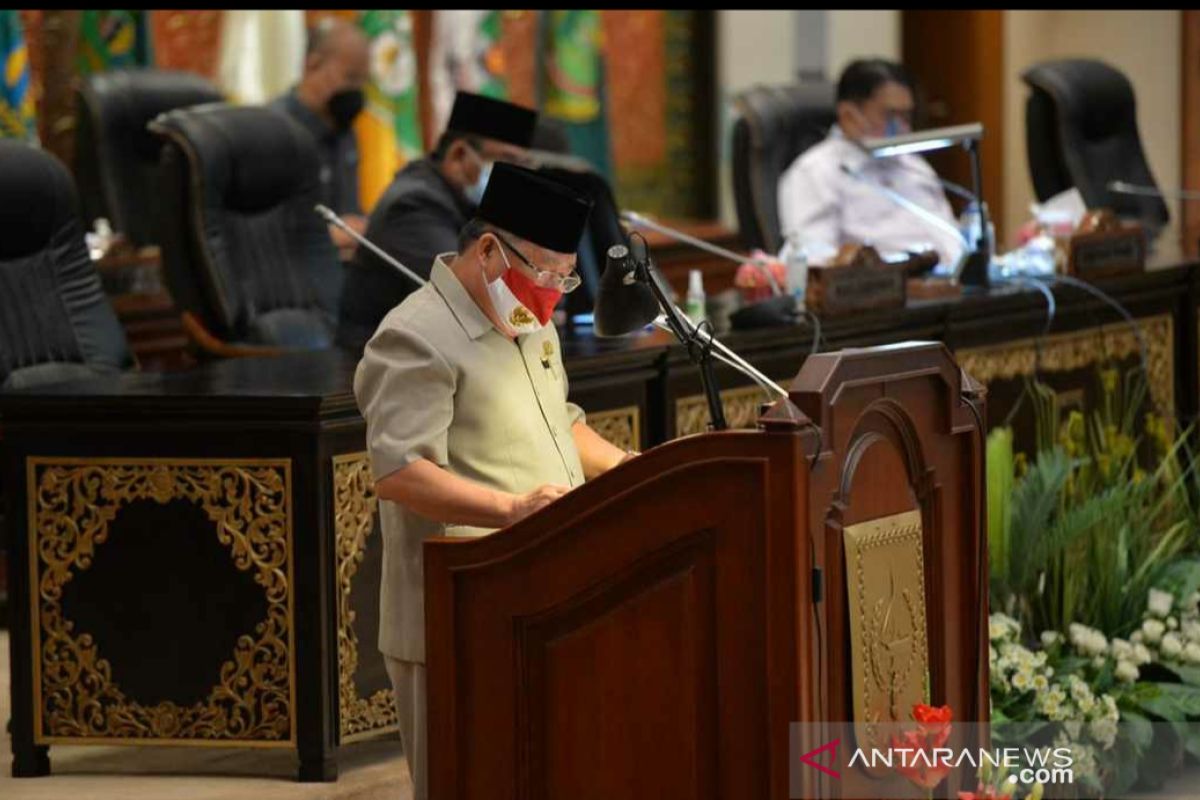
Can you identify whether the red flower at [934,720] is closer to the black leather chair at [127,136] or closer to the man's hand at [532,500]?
the man's hand at [532,500]

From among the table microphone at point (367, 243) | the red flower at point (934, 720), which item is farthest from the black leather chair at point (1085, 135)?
the red flower at point (934, 720)

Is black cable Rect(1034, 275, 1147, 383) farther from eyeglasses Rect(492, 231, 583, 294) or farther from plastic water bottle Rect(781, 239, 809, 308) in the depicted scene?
eyeglasses Rect(492, 231, 583, 294)

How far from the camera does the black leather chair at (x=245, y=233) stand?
20.6ft

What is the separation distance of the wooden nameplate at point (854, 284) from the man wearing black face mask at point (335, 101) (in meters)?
2.15

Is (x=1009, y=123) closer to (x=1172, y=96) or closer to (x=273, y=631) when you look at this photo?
(x=1172, y=96)

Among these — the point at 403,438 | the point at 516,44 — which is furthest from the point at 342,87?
the point at 403,438

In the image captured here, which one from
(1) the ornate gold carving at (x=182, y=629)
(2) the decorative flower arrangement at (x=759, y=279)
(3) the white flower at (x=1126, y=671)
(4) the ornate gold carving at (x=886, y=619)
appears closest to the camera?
(4) the ornate gold carving at (x=886, y=619)

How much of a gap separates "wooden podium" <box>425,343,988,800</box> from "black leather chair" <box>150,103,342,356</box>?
323 cm

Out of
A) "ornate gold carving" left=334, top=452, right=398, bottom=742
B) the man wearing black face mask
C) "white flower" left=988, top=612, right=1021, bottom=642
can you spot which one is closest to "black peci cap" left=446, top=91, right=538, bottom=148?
"ornate gold carving" left=334, top=452, right=398, bottom=742

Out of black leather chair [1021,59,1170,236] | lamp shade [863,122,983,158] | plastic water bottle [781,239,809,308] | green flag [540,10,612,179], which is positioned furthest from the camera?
→ green flag [540,10,612,179]

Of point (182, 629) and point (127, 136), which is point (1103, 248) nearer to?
point (127, 136)

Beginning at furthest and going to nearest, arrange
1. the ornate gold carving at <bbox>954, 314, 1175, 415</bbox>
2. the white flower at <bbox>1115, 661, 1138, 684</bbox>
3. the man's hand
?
1. the ornate gold carving at <bbox>954, 314, 1175, 415</bbox>
2. the white flower at <bbox>1115, 661, 1138, 684</bbox>
3. the man's hand

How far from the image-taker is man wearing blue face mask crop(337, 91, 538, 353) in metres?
5.68

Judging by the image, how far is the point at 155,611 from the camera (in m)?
4.47
